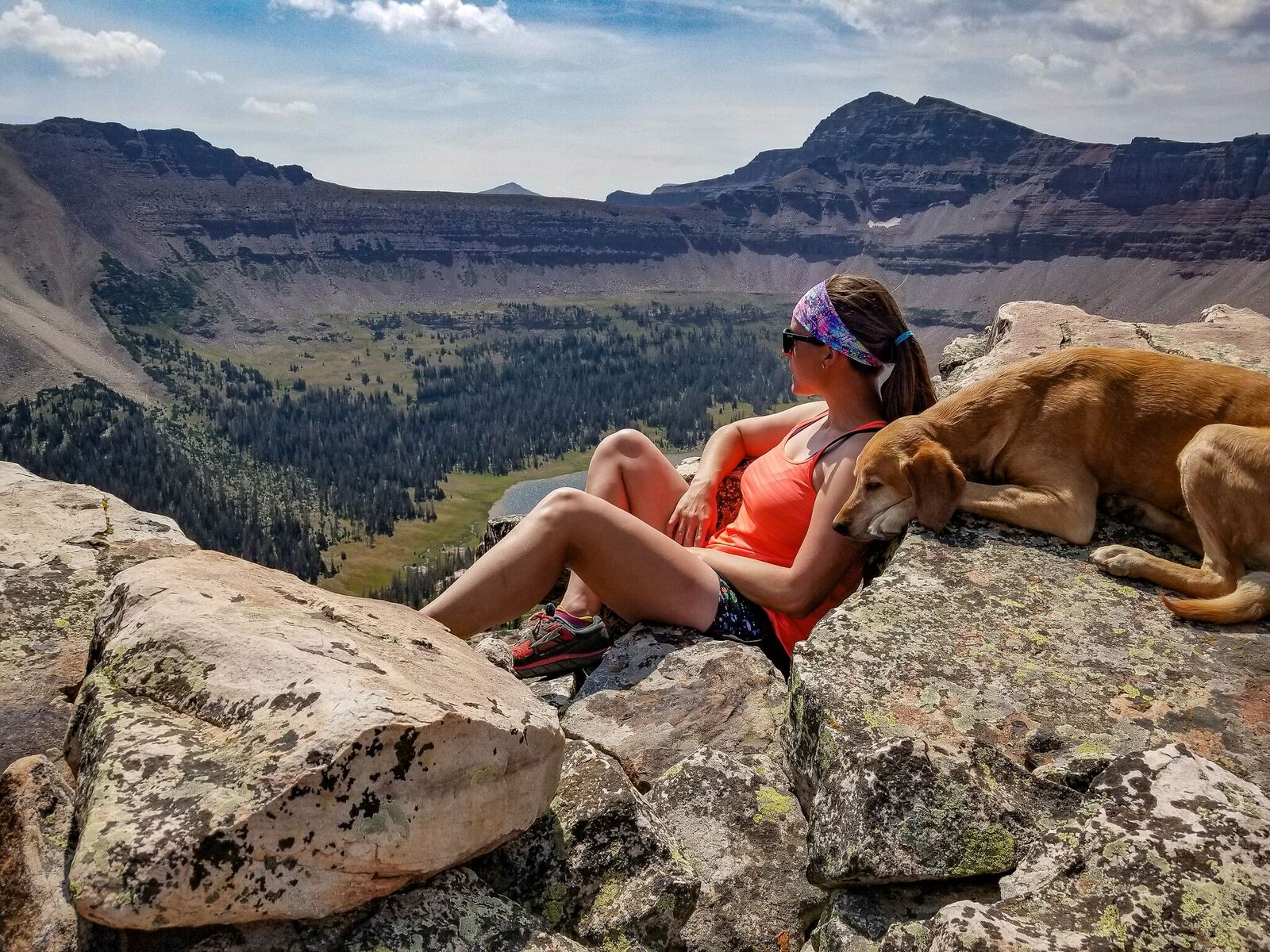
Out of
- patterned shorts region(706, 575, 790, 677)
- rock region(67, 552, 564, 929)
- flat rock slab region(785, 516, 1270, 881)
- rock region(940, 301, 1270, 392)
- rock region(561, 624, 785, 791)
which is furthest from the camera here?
rock region(940, 301, 1270, 392)

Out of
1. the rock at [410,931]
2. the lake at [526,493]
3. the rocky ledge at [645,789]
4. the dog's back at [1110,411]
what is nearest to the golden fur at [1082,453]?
the dog's back at [1110,411]

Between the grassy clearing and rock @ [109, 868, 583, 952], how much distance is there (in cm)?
11569

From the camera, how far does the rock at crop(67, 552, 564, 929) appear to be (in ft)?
11.3

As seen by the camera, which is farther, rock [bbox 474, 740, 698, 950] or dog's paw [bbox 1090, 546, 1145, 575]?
dog's paw [bbox 1090, 546, 1145, 575]

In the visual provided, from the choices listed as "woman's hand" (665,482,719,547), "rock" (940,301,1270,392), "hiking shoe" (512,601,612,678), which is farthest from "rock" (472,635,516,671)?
"rock" (940,301,1270,392)

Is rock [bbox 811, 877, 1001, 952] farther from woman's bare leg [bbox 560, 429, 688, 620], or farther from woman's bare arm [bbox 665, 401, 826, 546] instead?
woman's bare leg [bbox 560, 429, 688, 620]

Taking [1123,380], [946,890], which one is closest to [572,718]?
[946,890]

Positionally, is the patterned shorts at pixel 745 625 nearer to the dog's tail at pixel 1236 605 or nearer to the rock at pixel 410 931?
the dog's tail at pixel 1236 605

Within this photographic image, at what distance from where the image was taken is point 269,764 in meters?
3.62

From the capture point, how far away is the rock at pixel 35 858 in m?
3.76

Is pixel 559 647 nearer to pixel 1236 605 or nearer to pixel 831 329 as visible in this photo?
pixel 831 329

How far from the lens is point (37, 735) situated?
207 inches

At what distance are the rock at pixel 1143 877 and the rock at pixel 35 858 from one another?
11.4 ft

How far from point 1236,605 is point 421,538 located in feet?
510
